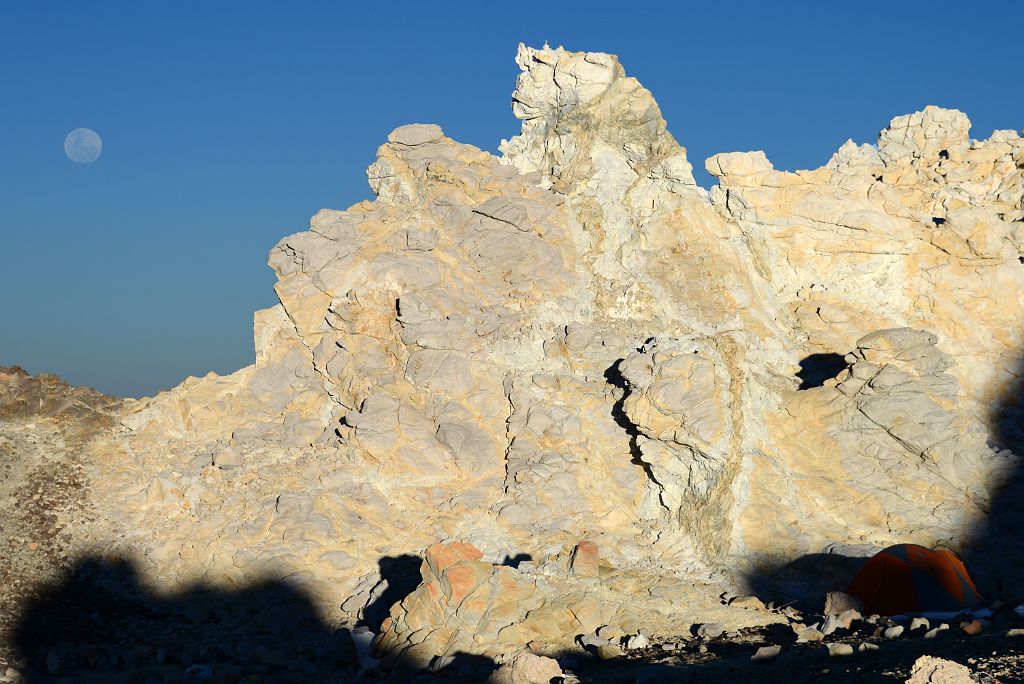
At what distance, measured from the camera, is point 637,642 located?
22516mm

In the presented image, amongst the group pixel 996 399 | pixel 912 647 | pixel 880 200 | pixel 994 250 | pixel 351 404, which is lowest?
pixel 912 647

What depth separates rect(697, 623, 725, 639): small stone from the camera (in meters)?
23.2

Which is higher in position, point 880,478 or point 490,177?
point 490,177

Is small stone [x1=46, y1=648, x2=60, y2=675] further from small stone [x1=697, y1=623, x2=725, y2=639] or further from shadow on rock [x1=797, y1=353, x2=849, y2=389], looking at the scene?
shadow on rock [x1=797, y1=353, x2=849, y2=389]

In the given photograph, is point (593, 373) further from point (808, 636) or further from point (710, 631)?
point (808, 636)

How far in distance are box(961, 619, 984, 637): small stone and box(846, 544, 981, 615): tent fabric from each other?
3317 mm

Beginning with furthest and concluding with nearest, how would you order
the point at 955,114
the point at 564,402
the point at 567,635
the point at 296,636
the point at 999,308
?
the point at 955,114, the point at 999,308, the point at 564,402, the point at 296,636, the point at 567,635

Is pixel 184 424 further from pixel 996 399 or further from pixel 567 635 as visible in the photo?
pixel 996 399

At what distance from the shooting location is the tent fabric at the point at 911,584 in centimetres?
2502

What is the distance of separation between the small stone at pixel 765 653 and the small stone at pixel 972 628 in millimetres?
4611

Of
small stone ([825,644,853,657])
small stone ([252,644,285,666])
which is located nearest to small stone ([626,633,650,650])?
small stone ([825,644,853,657])

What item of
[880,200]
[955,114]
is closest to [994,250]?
[880,200]

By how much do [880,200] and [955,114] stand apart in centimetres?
780

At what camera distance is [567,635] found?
23.4 meters
